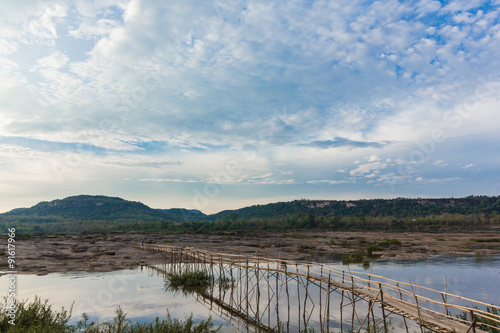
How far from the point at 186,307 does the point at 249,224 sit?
10059 centimetres

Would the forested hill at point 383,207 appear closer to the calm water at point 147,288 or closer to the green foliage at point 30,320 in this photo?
the calm water at point 147,288

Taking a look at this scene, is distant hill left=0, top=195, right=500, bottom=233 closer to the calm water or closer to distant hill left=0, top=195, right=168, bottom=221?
distant hill left=0, top=195, right=168, bottom=221

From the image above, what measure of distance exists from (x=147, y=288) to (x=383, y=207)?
13365 cm

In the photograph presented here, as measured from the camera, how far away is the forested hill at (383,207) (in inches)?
4834

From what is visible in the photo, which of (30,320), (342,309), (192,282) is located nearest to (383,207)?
(192,282)

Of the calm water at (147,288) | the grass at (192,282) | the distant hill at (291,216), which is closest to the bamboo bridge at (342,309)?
the grass at (192,282)

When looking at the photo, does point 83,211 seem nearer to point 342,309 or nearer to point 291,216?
point 291,216

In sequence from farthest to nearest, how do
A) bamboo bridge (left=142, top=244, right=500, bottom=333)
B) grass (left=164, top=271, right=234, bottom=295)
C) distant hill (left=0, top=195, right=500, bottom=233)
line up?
distant hill (left=0, top=195, right=500, bottom=233) < grass (left=164, top=271, right=234, bottom=295) < bamboo bridge (left=142, top=244, right=500, bottom=333)

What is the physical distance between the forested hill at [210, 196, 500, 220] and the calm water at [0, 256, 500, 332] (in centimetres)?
9344

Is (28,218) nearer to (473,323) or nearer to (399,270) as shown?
(399,270)

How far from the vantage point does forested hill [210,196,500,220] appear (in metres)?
123

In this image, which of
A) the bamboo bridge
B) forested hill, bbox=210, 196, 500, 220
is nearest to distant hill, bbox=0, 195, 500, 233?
forested hill, bbox=210, 196, 500, 220

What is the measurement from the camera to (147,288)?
21.0m

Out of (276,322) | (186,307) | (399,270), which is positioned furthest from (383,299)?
(399,270)
